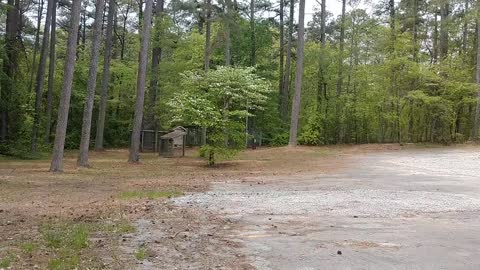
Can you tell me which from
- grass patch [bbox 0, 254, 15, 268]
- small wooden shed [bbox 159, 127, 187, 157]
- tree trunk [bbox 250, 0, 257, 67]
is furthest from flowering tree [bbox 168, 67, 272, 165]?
tree trunk [bbox 250, 0, 257, 67]

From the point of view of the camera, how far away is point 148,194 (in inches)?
386

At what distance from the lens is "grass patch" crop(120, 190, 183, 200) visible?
945cm

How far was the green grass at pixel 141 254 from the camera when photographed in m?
4.72

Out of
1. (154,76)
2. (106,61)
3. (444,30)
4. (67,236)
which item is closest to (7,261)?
(67,236)

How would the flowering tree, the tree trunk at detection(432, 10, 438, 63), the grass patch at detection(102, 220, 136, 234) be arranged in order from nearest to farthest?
1. the grass patch at detection(102, 220, 136, 234)
2. the flowering tree
3. the tree trunk at detection(432, 10, 438, 63)

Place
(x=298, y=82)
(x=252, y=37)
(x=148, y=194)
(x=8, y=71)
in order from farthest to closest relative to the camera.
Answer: (x=252, y=37), (x=298, y=82), (x=8, y=71), (x=148, y=194)

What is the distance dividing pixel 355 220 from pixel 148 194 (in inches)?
190

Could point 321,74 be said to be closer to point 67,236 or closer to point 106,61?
point 106,61

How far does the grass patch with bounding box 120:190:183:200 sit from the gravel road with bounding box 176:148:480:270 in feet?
1.93

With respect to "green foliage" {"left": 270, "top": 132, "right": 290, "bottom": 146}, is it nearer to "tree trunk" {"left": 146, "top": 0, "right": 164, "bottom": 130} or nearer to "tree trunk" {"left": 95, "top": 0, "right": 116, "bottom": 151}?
"tree trunk" {"left": 146, "top": 0, "right": 164, "bottom": 130}

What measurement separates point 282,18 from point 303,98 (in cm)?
702

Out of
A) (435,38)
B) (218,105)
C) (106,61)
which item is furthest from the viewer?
(435,38)

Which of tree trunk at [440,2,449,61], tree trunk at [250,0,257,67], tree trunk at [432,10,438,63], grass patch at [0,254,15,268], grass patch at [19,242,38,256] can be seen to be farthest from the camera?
tree trunk at [250,0,257,67]

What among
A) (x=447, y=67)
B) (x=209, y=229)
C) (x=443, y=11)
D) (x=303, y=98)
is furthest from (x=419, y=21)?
(x=209, y=229)
